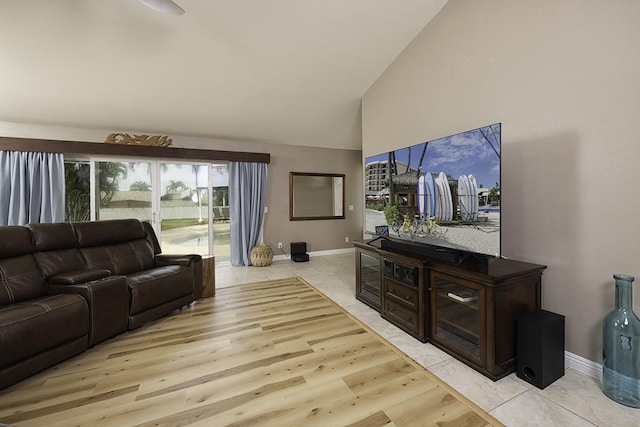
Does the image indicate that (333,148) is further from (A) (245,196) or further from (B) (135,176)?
(B) (135,176)

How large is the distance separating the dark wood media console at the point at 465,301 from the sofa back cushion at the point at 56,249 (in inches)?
119

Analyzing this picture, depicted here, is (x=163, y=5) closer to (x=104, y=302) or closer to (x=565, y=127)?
(x=104, y=302)

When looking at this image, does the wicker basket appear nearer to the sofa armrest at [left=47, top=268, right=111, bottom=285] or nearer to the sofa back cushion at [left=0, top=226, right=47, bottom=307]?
the sofa armrest at [left=47, top=268, right=111, bottom=285]

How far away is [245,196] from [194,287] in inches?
90.7

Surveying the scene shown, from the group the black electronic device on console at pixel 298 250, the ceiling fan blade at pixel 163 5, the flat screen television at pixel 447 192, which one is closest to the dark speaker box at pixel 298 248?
the black electronic device on console at pixel 298 250

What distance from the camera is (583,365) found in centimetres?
178

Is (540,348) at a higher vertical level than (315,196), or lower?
lower

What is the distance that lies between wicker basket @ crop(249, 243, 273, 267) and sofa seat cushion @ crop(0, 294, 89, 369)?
2897 millimetres

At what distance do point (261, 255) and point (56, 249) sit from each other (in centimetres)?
281

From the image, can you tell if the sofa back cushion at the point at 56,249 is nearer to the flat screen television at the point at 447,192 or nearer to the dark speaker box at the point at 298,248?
the flat screen television at the point at 447,192

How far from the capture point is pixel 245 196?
197 inches

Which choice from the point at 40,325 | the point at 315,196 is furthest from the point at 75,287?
the point at 315,196

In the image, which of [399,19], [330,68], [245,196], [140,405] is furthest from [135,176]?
[399,19]

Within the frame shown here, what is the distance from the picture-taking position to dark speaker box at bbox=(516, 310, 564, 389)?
5.35ft
